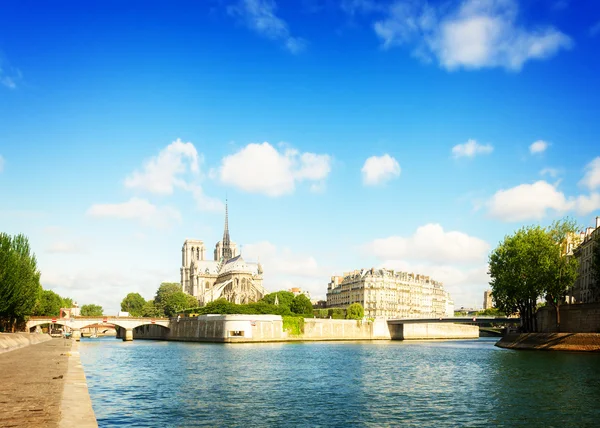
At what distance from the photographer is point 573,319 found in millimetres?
69688

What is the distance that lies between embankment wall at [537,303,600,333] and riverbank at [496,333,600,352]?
2.98 metres

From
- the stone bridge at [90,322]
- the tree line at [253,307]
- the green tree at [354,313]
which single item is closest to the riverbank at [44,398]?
the stone bridge at [90,322]

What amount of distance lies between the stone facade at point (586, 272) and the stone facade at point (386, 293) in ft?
246

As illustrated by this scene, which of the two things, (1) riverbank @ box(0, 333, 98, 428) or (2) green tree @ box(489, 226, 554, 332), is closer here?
(1) riverbank @ box(0, 333, 98, 428)

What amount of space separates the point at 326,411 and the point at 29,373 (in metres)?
14.1

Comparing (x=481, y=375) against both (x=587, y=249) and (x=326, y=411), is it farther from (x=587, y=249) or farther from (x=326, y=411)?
(x=587, y=249)

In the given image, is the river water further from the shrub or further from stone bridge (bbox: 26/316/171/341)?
stone bridge (bbox: 26/316/171/341)

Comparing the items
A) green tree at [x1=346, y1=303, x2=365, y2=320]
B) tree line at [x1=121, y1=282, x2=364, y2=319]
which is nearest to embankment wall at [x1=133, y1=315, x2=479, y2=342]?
green tree at [x1=346, y1=303, x2=365, y2=320]

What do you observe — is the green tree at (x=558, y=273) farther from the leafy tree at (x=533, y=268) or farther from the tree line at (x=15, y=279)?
the tree line at (x=15, y=279)

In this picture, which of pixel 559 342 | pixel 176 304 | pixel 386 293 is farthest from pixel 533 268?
pixel 176 304

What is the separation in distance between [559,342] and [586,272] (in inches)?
977

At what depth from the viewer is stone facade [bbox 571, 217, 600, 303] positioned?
3187 inches

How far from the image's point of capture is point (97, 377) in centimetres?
4031

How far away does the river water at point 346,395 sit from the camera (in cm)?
2445
